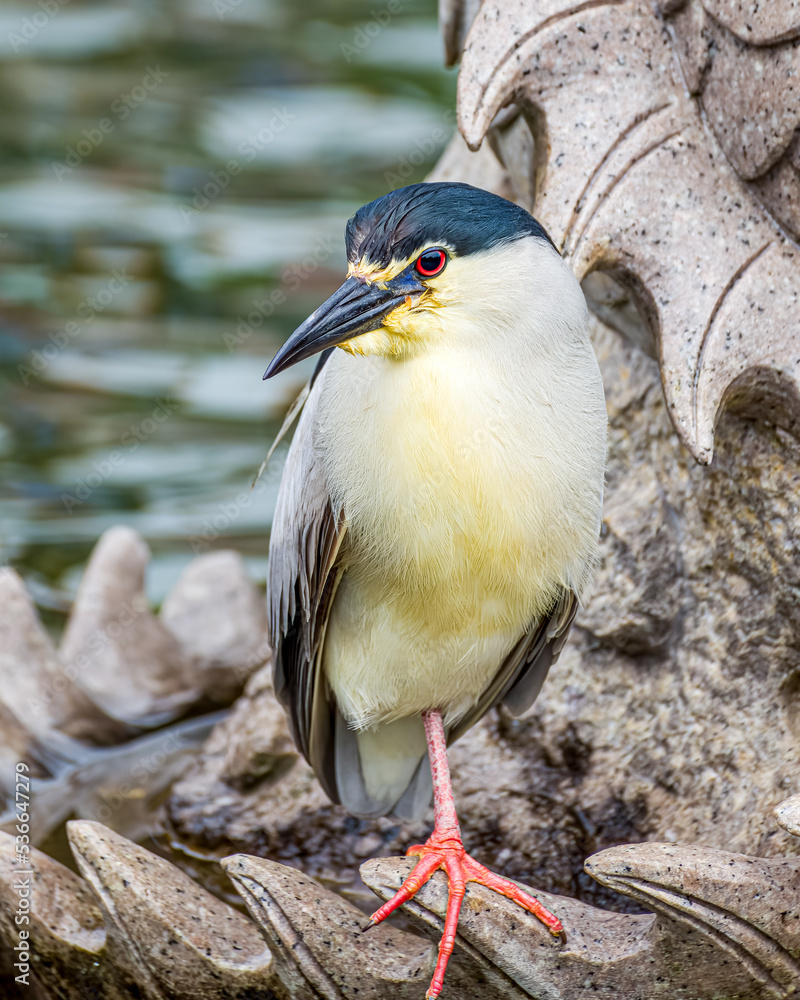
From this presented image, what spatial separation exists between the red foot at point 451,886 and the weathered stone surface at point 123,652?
1412 millimetres

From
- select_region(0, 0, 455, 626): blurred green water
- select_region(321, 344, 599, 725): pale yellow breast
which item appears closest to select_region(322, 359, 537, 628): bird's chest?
select_region(321, 344, 599, 725): pale yellow breast

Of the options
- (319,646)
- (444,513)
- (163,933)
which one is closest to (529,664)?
(319,646)

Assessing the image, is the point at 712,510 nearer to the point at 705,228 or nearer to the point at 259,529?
the point at 705,228

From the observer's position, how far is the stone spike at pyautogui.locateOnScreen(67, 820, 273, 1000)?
7.23ft

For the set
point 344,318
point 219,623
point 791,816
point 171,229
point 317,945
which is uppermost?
point 344,318

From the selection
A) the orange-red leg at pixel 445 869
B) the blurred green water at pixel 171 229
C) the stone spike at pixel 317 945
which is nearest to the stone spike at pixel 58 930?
the stone spike at pixel 317 945

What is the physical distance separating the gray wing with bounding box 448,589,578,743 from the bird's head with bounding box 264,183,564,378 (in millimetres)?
658

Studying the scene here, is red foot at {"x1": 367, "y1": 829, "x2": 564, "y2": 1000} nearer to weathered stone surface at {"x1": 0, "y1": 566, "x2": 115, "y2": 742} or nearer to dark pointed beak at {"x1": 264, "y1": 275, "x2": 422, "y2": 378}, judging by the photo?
dark pointed beak at {"x1": 264, "y1": 275, "x2": 422, "y2": 378}

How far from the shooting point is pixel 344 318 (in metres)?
2.29

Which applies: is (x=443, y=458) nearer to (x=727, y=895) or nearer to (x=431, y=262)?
(x=431, y=262)

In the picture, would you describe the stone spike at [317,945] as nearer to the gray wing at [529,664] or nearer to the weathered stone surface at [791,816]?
the weathered stone surface at [791,816]

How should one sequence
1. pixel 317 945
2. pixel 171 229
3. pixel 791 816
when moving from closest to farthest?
pixel 791 816 < pixel 317 945 < pixel 171 229

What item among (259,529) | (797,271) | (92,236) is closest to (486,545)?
(797,271)

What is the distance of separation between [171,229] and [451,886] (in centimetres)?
571
